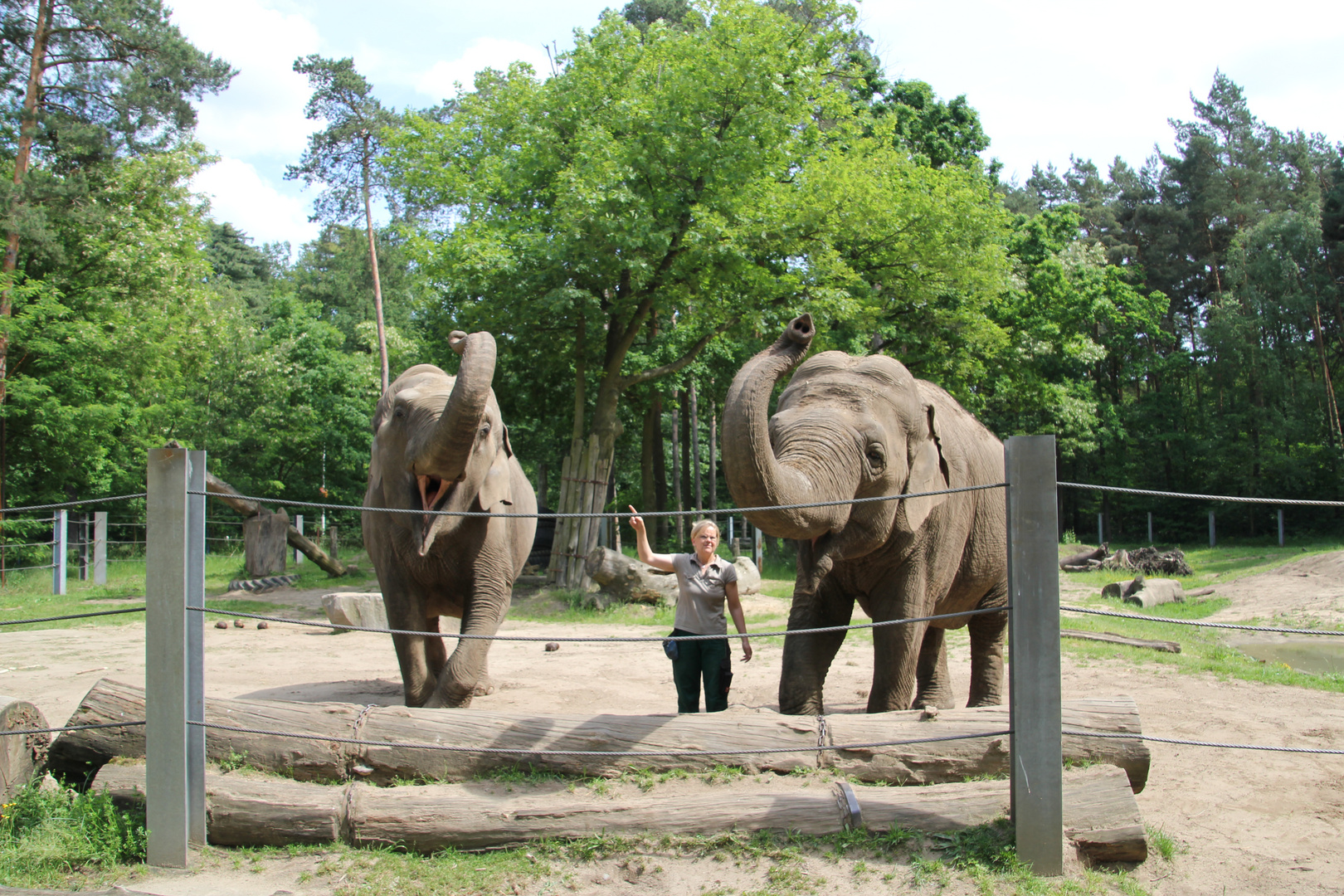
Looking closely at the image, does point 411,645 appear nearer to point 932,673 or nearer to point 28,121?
point 932,673

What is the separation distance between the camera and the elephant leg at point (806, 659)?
551 cm

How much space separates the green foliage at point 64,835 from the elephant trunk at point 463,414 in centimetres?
235

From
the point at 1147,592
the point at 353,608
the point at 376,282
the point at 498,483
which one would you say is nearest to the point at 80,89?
the point at 376,282

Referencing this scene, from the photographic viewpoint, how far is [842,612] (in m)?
5.97

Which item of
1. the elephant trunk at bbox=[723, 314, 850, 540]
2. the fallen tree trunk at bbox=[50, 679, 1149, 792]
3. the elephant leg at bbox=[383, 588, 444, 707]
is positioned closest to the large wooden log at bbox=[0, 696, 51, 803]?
the fallen tree trunk at bbox=[50, 679, 1149, 792]

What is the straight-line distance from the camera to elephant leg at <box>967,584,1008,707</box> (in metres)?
7.00

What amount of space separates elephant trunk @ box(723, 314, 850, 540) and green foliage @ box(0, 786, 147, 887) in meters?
2.99

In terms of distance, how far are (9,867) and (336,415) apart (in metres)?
32.3

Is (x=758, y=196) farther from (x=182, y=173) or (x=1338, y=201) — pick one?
(x=1338, y=201)

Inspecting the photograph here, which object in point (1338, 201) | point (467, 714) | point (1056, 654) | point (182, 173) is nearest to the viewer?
point (1056, 654)

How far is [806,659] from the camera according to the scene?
5.53 metres

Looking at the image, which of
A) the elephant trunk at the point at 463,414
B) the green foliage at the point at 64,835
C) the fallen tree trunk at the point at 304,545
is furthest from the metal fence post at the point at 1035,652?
the fallen tree trunk at the point at 304,545

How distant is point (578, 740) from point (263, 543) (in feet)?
53.3

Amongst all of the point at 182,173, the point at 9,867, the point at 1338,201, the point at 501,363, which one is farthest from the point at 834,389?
the point at 1338,201
